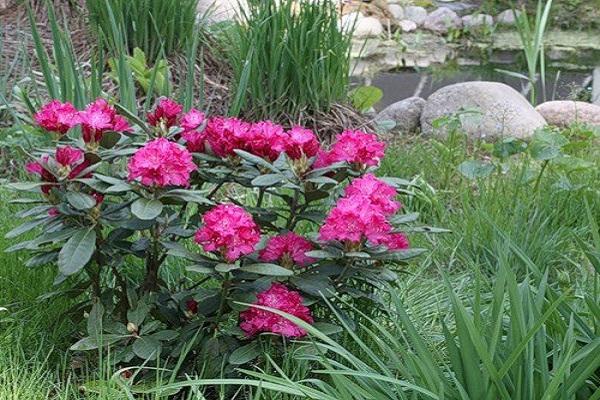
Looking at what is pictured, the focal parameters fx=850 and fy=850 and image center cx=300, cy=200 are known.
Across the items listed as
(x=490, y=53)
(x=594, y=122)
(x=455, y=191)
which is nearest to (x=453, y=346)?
(x=455, y=191)

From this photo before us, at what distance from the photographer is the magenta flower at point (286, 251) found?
6.61ft

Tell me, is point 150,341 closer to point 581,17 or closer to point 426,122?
point 426,122

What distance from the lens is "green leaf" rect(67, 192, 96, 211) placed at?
6.12 feet

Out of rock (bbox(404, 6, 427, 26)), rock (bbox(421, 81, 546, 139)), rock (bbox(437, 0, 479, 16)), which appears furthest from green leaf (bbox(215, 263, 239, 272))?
rock (bbox(437, 0, 479, 16))

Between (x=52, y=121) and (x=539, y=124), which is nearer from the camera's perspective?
(x=52, y=121)

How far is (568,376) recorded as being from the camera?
1.68m

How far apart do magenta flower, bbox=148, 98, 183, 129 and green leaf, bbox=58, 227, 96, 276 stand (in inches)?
14.7

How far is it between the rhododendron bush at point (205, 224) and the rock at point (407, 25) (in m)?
10.2

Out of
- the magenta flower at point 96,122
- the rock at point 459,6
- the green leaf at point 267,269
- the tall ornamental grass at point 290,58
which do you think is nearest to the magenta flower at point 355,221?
the green leaf at point 267,269

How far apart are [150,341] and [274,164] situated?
52 cm

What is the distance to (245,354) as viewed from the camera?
1.99 m

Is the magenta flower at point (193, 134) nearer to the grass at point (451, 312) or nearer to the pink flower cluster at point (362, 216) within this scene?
the pink flower cluster at point (362, 216)

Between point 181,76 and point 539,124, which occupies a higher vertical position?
point 181,76

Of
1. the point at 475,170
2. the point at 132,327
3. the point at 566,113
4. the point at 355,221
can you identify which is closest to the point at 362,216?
the point at 355,221
